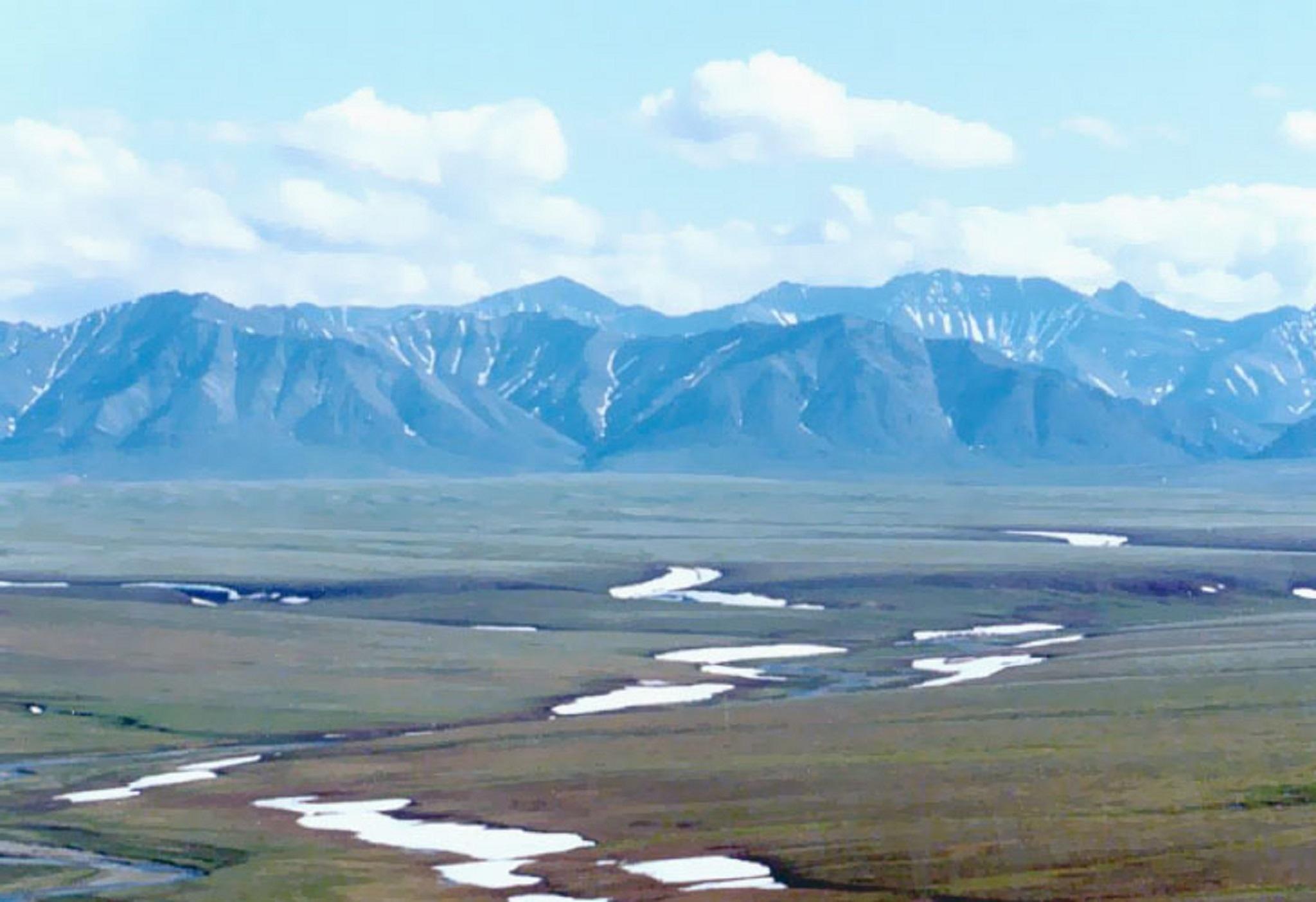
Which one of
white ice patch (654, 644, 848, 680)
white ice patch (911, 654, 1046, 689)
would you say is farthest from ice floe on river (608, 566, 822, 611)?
white ice patch (911, 654, 1046, 689)

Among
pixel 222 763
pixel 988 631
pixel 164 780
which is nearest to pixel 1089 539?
pixel 988 631

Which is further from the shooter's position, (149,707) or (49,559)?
(49,559)

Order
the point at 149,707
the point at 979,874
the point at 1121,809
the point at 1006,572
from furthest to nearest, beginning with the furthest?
1. the point at 1006,572
2. the point at 149,707
3. the point at 1121,809
4. the point at 979,874

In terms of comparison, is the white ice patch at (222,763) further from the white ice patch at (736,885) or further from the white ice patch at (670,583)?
the white ice patch at (670,583)

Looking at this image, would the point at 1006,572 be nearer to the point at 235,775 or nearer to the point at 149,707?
the point at 149,707

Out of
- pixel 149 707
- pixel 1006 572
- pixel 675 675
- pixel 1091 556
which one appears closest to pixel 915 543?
pixel 1091 556

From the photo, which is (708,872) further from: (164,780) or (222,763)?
(222,763)
